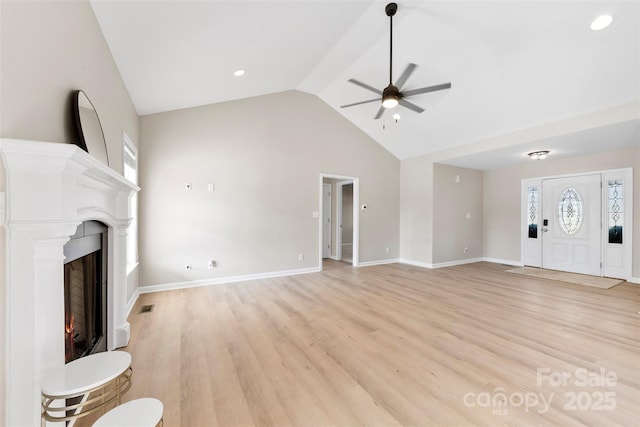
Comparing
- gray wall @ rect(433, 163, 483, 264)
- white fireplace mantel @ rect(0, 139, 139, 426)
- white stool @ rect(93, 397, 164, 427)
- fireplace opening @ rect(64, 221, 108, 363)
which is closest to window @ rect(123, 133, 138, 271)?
fireplace opening @ rect(64, 221, 108, 363)

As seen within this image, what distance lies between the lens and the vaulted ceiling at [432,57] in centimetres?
249

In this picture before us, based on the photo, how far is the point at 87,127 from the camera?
5.94 feet

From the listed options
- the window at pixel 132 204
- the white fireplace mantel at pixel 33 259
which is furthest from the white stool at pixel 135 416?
the window at pixel 132 204

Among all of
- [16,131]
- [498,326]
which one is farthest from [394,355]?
[16,131]

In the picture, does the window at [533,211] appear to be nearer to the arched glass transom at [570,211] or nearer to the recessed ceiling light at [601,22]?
the arched glass transom at [570,211]

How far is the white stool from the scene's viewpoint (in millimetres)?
1010

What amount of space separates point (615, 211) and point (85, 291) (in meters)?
8.04

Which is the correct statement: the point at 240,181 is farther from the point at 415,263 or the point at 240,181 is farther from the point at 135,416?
the point at 415,263

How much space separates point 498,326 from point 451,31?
3542mm

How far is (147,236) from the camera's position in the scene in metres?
4.09

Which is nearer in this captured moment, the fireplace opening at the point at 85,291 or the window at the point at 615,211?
the fireplace opening at the point at 85,291

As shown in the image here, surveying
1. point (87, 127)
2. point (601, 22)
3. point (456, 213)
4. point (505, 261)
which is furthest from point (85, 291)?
point (505, 261)

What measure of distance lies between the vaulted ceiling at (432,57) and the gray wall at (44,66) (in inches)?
15.8

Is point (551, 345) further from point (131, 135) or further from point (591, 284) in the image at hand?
point (131, 135)
